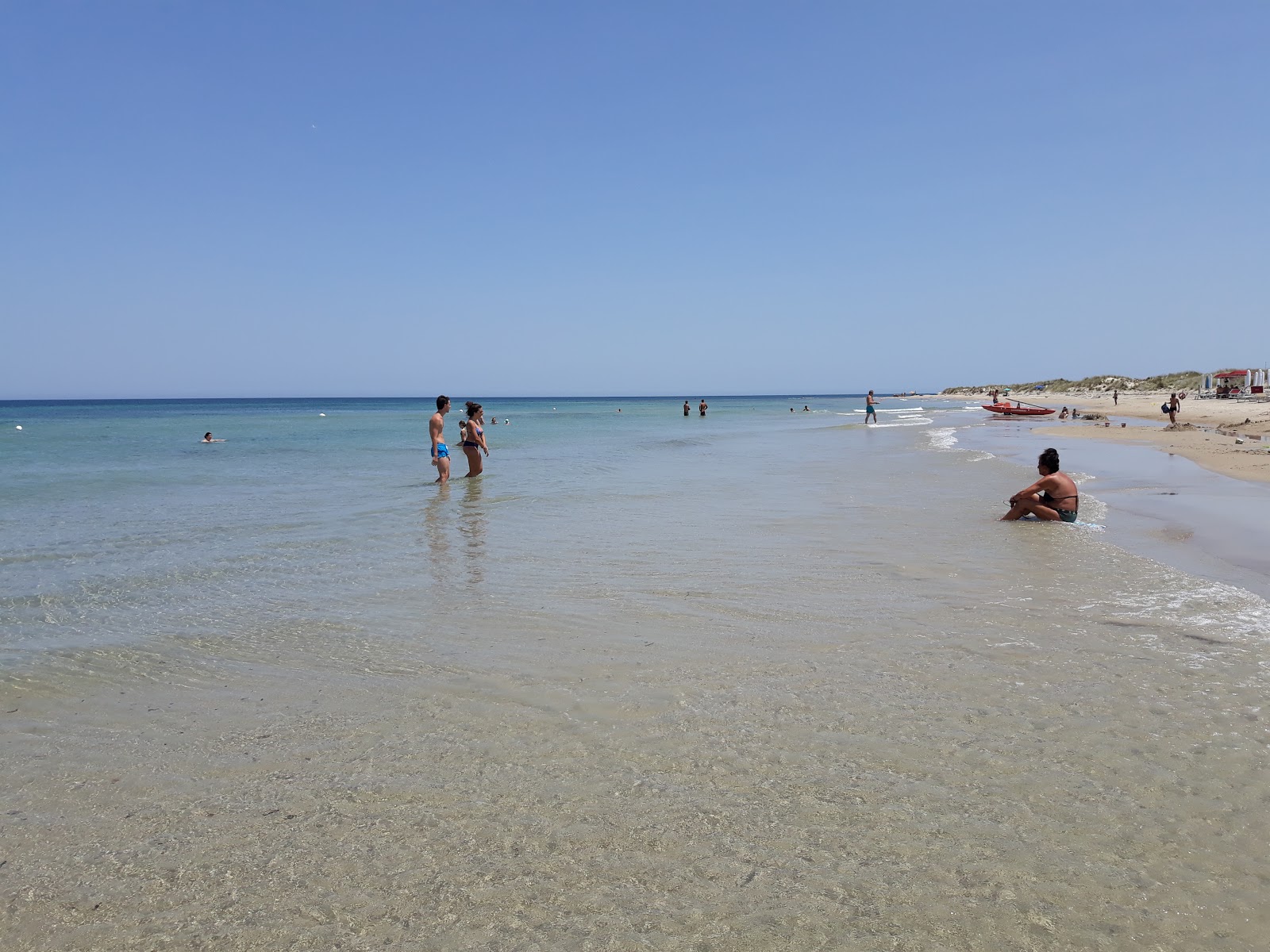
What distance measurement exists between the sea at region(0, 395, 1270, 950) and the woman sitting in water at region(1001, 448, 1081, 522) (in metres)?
0.98

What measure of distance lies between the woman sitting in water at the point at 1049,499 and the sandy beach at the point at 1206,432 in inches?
288

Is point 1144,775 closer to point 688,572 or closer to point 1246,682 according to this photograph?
point 1246,682

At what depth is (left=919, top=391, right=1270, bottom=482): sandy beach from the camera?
1923cm

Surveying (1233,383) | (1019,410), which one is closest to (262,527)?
(1019,410)

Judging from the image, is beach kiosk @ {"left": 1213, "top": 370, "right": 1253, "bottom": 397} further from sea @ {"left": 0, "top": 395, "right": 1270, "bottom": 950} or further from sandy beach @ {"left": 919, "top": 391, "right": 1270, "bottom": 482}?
sea @ {"left": 0, "top": 395, "right": 1270, "bottom": 950}

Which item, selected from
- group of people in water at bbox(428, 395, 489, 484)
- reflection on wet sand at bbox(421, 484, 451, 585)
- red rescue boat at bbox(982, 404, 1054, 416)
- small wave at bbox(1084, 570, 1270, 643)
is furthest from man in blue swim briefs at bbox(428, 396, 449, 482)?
red rescue boat at bbox(982, 404, 1054, 416)

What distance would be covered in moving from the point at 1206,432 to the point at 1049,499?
25631 mm

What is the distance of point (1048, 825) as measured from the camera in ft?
10.9

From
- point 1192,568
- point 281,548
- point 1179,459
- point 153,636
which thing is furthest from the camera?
point 1179,459

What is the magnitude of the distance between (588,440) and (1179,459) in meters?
24.8

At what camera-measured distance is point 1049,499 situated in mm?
11133

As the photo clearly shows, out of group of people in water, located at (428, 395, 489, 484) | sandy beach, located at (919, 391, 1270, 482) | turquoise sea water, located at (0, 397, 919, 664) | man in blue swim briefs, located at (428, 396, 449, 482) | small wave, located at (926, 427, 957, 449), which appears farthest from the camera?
small wave, located at (926, 427, 957, 449)

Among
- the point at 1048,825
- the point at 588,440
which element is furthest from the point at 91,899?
the point at 588,440

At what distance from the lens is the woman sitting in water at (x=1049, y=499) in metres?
11.0
